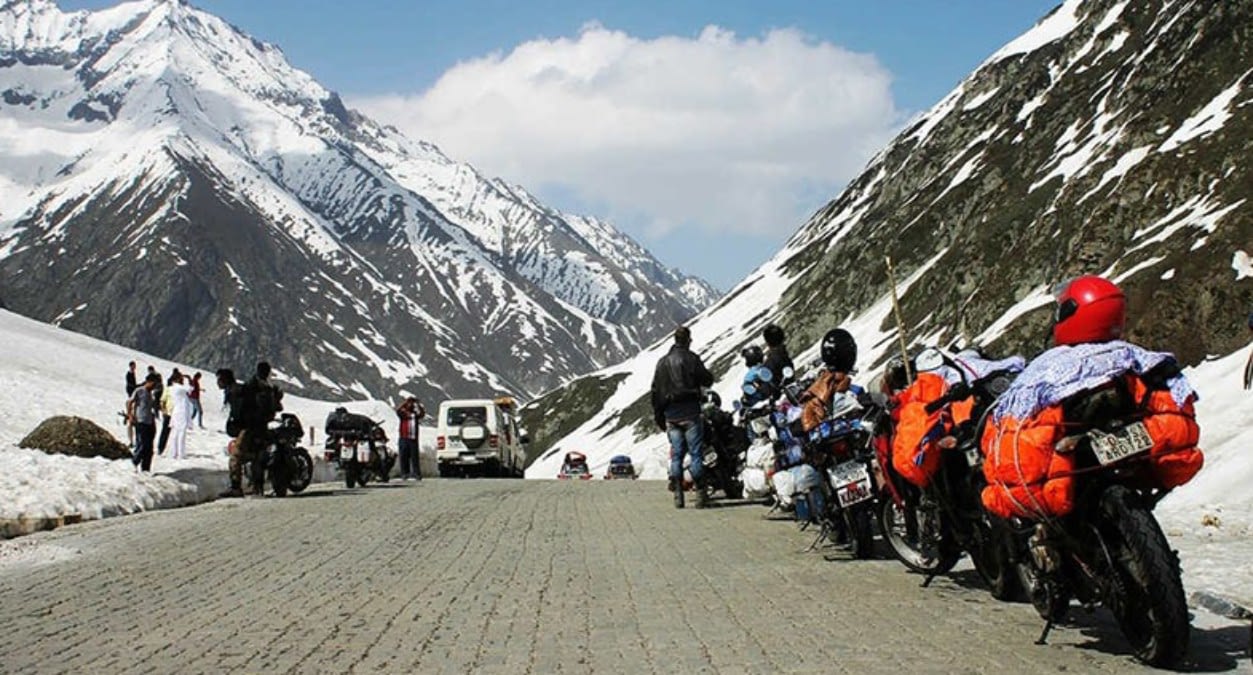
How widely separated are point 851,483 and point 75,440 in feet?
62.7

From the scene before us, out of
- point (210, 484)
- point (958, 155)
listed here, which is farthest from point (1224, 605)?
point (958, 155)

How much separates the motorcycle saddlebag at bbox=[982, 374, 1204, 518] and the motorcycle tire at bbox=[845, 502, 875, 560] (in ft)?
12.6

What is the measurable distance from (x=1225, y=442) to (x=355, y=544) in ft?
42.4

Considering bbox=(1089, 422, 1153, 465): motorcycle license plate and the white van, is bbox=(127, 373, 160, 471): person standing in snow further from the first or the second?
bbox=(1089, 422, 1153, 465): motorcycle license plate

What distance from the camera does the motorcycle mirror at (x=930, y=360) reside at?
797 centimetres

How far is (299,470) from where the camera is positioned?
70.0 feet

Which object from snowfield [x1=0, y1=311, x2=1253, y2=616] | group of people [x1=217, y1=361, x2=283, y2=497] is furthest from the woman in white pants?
group of people [x1=217, y1=361, x2=283, y2=497]

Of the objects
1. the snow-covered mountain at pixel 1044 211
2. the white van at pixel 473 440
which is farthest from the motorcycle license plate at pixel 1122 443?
the white van at pixel 473 440

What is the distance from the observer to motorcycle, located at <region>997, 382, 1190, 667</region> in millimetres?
5875

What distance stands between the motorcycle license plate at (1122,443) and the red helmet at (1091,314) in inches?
22.2

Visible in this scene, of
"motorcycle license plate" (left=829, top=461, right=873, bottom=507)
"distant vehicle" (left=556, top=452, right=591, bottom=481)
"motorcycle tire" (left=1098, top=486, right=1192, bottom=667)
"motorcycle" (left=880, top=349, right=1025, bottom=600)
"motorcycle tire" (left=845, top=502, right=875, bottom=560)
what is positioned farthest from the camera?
"distant vehicle" (left=556, top=452, right=591, bottom=481)

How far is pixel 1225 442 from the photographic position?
61.2ft

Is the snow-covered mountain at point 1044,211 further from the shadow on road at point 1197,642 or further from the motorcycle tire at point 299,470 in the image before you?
the motorcycle tire at point 299,470

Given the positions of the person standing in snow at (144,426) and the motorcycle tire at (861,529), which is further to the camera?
the person standing in snow at (144,426)
